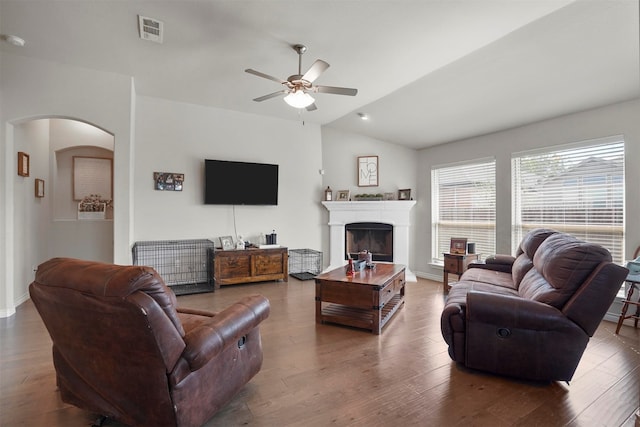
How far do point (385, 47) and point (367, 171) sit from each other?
121 inches

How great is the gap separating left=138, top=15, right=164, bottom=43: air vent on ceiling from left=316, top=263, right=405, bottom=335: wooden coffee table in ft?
9.69

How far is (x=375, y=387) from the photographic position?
2105mm

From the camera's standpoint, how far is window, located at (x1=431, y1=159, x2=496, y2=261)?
496 cm

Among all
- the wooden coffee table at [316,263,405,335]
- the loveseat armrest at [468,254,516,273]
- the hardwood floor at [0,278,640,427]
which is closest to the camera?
the hardwood floor at [0,278,640,427]

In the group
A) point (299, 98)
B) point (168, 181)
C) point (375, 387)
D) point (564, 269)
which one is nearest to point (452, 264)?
point (564, 269)

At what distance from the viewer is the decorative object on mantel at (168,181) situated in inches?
186

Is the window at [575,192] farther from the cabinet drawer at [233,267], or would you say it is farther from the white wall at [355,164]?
the cabinet drawer at [233,267]

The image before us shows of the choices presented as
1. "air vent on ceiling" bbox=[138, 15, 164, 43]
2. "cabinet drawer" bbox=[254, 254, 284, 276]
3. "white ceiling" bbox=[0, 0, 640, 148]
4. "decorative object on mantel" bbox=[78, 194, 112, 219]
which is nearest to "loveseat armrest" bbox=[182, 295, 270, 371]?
"white ceiling" bbox=[0, 0, 640, 148]

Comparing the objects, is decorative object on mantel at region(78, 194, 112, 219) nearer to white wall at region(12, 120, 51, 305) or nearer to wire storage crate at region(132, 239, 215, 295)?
white wall at region(12, 120, 51, 305)

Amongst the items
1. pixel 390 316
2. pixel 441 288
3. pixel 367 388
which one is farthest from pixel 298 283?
pixel 367 388

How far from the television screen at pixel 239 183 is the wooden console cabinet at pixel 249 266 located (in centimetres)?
90

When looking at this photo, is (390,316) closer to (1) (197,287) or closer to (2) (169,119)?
(1) (197,287)

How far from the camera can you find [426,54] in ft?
10.6

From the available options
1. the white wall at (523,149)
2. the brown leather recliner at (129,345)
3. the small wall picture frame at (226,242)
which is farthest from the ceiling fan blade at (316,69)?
the white wall at (523,149)
